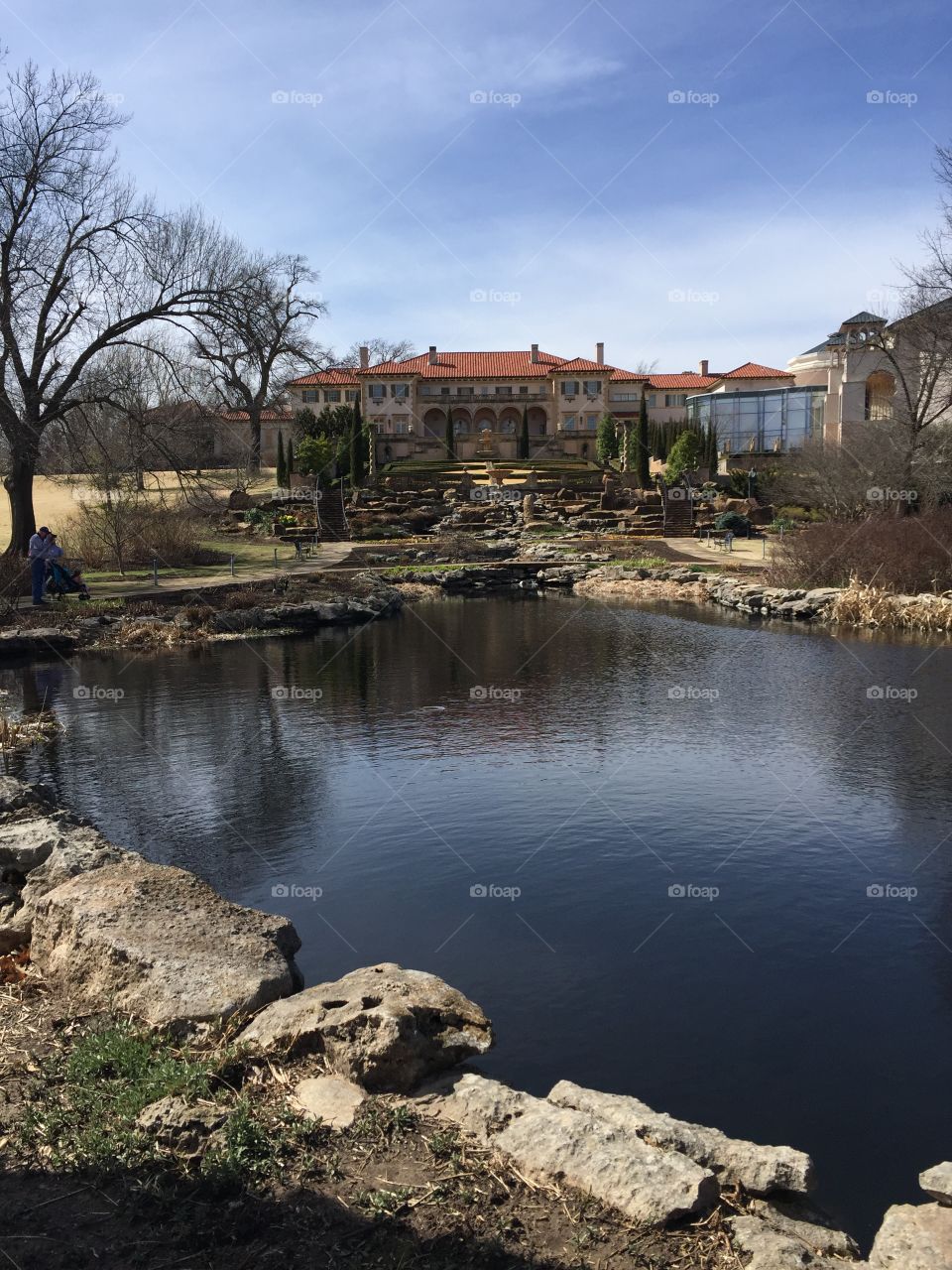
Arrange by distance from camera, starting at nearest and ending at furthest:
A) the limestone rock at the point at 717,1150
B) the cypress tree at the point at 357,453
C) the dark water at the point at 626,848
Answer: the limestone rock at the point at 717,1150 < the dark water at the point at 626,848 < the cypress tree at the point at 357,453

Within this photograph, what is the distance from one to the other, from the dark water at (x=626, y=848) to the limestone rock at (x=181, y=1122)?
213 centimetres

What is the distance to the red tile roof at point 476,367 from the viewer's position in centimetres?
7406

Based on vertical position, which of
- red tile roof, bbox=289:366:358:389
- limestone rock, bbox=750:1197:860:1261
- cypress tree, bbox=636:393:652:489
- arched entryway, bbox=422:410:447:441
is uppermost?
red tile roof, bbox=289:366:358:389

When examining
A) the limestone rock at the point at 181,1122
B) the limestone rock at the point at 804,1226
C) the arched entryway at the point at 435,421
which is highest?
the arched entryway at the point at 435,421

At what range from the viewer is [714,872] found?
9.50 metres

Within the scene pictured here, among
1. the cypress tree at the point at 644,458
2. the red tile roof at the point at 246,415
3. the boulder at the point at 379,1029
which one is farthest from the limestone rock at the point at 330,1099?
the cypress tree at the point at 644,458

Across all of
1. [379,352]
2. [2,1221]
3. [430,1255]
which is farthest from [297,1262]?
[379,352]

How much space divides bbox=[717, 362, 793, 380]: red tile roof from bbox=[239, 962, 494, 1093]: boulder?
71.3 metres

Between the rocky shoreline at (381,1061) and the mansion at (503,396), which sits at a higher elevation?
the mansion at (503,396)

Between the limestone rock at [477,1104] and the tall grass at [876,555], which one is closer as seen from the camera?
the limestone rock at [477,1104]

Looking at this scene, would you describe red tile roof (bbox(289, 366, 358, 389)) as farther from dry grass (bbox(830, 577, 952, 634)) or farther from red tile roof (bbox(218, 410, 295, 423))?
dry grass (bbox(830, 577, 952, 634))

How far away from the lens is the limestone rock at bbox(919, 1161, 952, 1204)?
4.61 metres

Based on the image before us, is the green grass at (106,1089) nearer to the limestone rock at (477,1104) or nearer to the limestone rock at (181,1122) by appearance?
the limestone rock at (181,1122)

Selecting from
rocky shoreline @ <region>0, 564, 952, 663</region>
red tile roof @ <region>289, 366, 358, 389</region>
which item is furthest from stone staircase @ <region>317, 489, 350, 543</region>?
red tile roof @ <region>289, 366, 358, 389</region>
